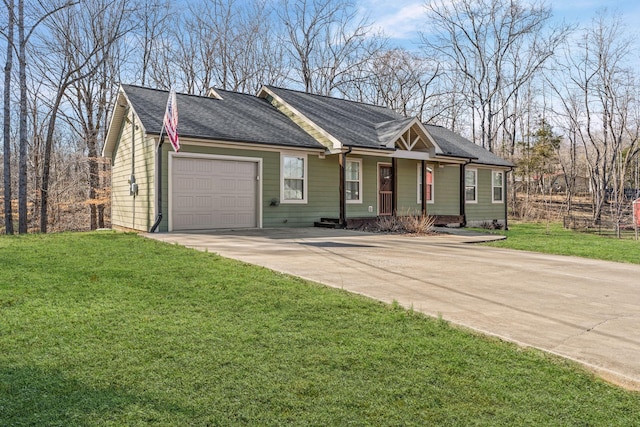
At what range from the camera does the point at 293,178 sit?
14.1 m

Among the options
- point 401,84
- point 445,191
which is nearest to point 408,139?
point 445,191

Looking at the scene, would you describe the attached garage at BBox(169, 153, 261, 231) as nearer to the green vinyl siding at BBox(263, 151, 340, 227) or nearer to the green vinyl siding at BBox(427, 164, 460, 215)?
the green vinyl siding at BBox(263, 151, 340, 227)

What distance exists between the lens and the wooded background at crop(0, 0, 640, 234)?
21.3m

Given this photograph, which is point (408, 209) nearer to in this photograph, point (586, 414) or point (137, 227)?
point (137, 227)

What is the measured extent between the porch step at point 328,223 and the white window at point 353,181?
130 centimetres

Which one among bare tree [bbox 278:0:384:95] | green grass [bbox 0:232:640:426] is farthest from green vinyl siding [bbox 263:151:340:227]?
bare tree [bbox 278:0:384:95]

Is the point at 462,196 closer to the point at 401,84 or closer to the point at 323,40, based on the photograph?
the point at 401,84

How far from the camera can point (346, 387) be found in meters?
2.64

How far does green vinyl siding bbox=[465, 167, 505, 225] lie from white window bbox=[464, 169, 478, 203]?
19cm

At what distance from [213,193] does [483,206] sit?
12823 mm

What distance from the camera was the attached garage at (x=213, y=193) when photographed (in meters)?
12.0

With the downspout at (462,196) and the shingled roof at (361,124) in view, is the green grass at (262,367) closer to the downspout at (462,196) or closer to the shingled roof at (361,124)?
the shingled roof at (361,124)

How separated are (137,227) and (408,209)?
9.48 m

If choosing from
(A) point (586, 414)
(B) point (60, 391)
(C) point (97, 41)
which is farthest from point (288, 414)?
(C) point (97, 41)
